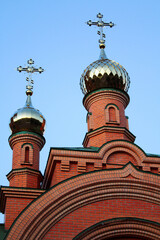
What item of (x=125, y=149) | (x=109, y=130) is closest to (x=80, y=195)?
(x=125, y=149)

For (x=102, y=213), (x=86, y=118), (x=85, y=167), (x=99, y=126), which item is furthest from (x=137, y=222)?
(x=86, y=118)

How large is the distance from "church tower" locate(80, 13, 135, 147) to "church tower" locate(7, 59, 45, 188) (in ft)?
4.99

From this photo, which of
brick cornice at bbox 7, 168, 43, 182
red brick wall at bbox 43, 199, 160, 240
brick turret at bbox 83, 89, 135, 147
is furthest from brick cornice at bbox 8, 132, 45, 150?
red brick wall at bbox 43, 199, 160, 240

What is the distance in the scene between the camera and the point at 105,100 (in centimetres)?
1326

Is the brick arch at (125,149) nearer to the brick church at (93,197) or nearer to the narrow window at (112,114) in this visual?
the brick church at (93,197)

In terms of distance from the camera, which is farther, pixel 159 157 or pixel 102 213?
pixel 159 157

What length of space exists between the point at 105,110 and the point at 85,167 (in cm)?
273

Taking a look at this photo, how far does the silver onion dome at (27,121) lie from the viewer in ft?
45.1

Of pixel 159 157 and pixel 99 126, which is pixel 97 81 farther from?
pixel 159 157

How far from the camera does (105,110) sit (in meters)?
12.9

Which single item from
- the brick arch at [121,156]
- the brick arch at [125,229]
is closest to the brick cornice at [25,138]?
the brick arch at [121,156]

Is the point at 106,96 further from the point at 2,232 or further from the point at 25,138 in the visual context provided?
the point at 2,232

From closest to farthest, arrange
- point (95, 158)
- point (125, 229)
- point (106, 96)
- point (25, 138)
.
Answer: point (125, 229), point (95, 158), point (106, 96), point (25, 138)

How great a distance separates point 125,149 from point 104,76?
3.10 meters
